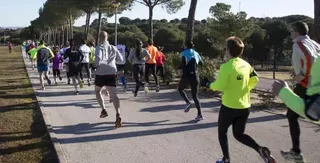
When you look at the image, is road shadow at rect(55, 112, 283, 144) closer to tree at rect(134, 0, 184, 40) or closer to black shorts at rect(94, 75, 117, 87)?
black shorts at rect(94, 75, 117, 87)

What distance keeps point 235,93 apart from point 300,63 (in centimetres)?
91

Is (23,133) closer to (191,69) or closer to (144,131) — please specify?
(144,131)

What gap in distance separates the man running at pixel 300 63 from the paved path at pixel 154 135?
0.39 meters

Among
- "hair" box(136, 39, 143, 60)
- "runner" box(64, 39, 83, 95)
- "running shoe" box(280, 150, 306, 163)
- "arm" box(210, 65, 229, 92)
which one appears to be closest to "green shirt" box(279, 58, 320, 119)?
"arm" box(210, 65, 229, 92)

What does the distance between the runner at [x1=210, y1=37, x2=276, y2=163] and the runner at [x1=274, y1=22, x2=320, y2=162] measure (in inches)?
21.8

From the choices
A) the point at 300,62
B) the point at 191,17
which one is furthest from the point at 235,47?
the point at 191,17

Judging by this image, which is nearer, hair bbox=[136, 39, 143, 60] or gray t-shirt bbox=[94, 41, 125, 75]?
gray t-shirt bbox=[94, 41, 125, 75]

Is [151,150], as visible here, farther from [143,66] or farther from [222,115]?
[143,66]

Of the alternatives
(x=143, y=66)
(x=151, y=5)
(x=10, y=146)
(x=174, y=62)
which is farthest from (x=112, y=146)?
(x=151, y=5)

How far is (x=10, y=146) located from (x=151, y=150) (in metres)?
2.30

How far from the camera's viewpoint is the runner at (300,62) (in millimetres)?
4738

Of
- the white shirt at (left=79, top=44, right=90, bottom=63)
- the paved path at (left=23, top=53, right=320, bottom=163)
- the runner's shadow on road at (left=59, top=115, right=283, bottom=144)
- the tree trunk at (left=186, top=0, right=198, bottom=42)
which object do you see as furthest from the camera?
the tree trunk at (left=186, top=0, right=198, bottom=42)

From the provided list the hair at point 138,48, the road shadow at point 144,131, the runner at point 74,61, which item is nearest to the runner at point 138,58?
the hair at point 138,48

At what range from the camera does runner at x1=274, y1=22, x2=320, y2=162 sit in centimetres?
474
